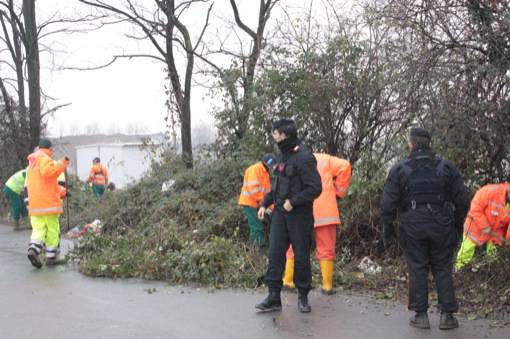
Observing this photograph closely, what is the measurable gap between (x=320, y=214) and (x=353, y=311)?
1.25 metres

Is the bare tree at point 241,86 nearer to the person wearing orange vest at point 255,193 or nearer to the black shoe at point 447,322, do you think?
the person wearing orange vest at point 255,193

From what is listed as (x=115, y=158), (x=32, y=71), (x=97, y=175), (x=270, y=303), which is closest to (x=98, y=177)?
(x=97, y=175)

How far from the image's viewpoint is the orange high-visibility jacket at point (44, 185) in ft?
30.6

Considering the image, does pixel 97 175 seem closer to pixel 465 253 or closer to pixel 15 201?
pixel 15 201

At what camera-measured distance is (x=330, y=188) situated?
7305 millimetres

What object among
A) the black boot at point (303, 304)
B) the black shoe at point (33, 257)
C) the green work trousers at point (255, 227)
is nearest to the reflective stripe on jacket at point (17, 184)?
the black shoe at point (33, 257)

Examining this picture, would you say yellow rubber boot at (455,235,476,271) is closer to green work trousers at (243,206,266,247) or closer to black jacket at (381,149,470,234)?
black jacket at (381,149,470,234)

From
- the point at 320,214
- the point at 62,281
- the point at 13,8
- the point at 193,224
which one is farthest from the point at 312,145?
the point at 13,8

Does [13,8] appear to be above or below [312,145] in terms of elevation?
above

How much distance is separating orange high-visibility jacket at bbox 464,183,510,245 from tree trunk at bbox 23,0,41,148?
1581 cm

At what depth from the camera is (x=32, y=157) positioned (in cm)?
957

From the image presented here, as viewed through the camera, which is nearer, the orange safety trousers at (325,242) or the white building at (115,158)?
the orange safety trousers at (325,242)

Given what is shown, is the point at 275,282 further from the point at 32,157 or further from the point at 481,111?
the point at 32,157

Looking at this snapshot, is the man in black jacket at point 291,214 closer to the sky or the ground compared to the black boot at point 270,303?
closer to the sky
